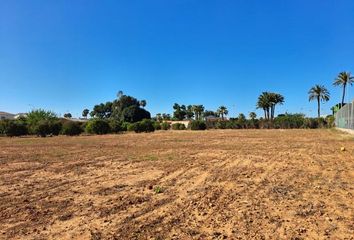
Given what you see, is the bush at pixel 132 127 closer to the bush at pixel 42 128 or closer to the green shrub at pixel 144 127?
the green shrub at pixel 144 127

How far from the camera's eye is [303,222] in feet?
16.7

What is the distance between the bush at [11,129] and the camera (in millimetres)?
Result: 41406

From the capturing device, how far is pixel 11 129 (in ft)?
136

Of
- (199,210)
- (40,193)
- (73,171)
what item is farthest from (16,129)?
(199,210)

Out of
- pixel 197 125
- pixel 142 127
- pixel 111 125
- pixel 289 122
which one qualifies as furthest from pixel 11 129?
pixel 289 122

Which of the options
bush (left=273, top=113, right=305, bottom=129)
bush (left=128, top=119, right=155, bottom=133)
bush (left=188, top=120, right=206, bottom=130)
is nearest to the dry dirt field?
bush (left=128, top=119, right=155, bottom=133)

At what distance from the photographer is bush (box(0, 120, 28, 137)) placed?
41406 mm

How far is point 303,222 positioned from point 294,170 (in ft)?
16.3

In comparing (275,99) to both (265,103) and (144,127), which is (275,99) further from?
(144,127)

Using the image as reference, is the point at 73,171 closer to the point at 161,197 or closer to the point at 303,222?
the point at 161,197

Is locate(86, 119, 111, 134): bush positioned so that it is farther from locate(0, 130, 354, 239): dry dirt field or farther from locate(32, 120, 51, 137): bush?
locate(0, 130, 354, 239): dry dirt field

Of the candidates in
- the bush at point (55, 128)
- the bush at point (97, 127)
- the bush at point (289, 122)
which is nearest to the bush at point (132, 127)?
the bush at point (97, 127)

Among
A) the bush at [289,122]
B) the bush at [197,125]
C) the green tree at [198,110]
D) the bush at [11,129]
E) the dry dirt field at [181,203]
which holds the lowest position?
the dry dirt field at [181,203]

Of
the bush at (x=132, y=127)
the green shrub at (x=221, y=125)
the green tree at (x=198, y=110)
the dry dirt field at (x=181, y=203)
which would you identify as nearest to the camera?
the dry dirt field at (x=181, y=203)
